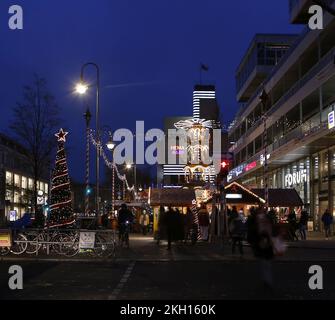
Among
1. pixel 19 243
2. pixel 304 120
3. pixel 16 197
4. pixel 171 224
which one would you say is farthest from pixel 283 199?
pixel 16 197

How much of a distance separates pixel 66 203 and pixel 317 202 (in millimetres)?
26036

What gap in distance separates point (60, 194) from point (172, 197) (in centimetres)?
1125

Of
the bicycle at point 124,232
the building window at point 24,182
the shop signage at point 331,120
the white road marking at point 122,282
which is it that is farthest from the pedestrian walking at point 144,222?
the building window at point 24,182

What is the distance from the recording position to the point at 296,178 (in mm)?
56875

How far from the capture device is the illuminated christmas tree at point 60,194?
28.9m

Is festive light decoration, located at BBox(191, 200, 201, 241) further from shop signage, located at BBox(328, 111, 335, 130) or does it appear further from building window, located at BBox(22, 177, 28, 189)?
building window, located at BBox(22, 177, 28, 189)

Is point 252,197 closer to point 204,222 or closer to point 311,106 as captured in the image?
A: point 204,222

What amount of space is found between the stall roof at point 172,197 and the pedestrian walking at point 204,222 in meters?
3.50

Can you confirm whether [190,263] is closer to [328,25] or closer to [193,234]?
[193,234]

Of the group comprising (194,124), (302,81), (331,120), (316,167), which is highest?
(302,81)

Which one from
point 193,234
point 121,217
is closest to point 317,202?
point 193,234

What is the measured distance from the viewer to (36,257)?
23.4m

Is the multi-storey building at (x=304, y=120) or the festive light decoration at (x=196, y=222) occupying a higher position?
the multi-storey building at (x=304, y=120)

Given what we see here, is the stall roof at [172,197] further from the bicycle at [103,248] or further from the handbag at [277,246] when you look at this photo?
the handbag at [277,246]
